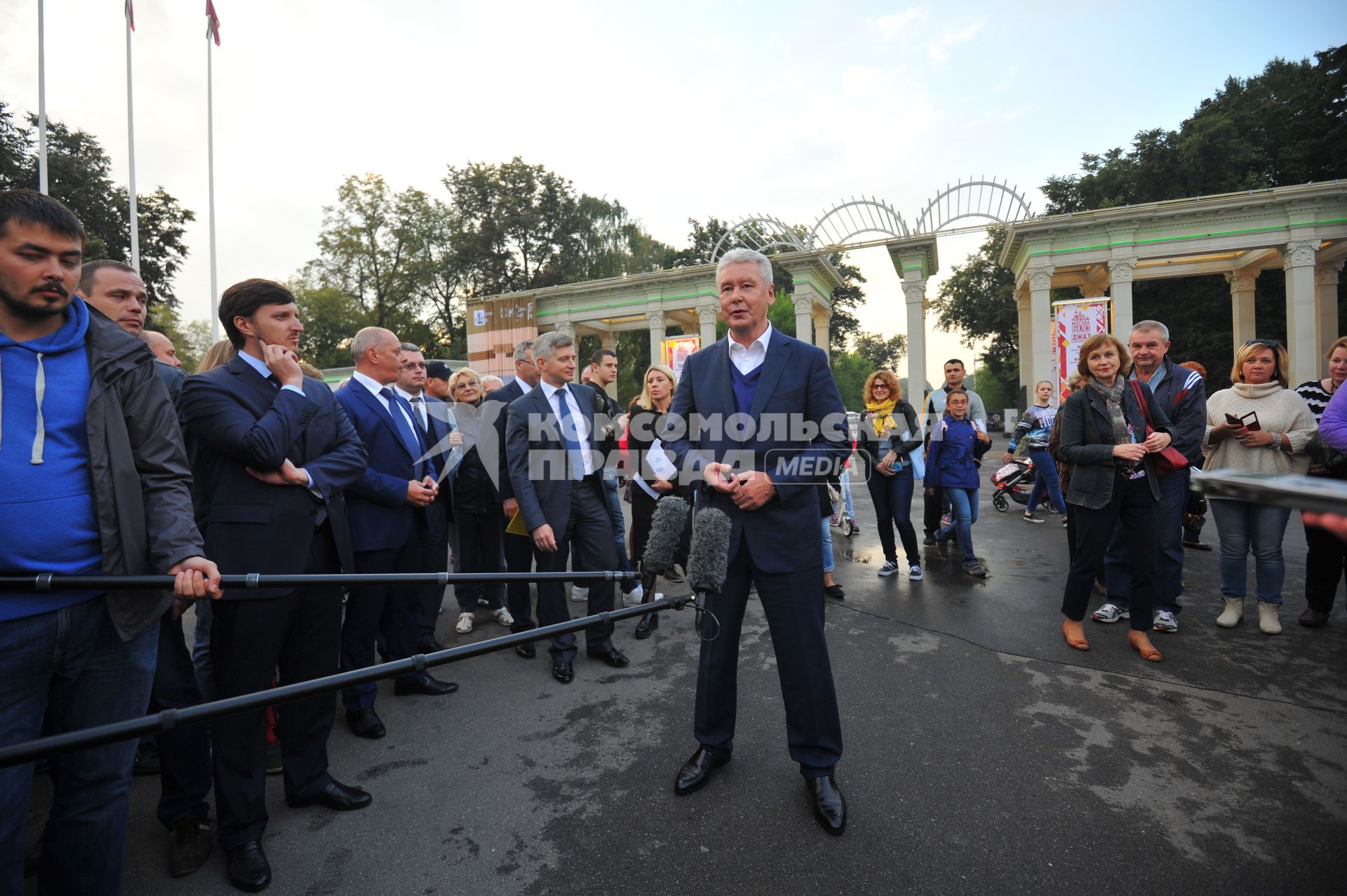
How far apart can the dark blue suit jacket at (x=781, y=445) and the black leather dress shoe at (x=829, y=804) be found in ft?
3.00

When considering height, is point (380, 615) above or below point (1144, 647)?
above

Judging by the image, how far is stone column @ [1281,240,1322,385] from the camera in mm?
19859

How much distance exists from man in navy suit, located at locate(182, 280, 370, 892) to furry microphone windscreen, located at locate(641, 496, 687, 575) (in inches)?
50.5

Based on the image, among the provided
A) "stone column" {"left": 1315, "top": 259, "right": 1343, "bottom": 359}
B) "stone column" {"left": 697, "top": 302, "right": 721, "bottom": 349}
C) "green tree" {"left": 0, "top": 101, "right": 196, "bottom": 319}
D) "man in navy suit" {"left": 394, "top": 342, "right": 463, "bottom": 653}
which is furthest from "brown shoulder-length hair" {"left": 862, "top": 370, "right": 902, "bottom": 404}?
"green tree" {"left": 0, "top": 101, "right": 196, "bottom": 319}

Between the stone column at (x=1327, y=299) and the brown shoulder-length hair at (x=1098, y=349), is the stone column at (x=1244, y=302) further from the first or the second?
the brown shoulder-length hair at (x=1098, y=349)

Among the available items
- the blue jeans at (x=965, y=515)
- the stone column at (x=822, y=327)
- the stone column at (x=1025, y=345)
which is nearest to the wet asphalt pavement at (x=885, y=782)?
the blue jeans at (x=965, y=515)

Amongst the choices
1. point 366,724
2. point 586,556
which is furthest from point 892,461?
point 366,724

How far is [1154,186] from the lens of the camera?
31.4 metres

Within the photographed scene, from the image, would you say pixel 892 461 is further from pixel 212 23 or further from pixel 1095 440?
pixel 212 23

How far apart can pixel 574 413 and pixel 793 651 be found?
2.48 metres

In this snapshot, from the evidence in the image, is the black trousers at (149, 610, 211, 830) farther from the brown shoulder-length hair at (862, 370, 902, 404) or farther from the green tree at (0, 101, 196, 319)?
the green tree at (0, 101, 196, 319)

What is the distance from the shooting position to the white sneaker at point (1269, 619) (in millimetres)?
4625

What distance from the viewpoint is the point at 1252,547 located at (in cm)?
477

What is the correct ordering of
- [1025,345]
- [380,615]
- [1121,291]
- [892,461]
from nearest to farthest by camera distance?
[380,615], [892,461], [1121,291], [1025,345]
